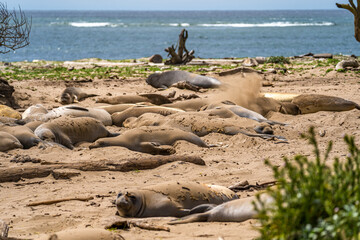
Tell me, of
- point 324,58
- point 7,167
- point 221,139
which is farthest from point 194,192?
point 324,58

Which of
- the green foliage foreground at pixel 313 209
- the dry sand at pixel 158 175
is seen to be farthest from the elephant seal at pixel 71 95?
the green foliage foreground at pixel 313 209

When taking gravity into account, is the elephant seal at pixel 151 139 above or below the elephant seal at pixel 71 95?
above

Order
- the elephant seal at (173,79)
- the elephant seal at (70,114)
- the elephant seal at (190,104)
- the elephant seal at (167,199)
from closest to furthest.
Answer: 1. the elephant seal at (167,199)
2. the elephant seal at (70,114)
3. the elephant seal at (190,104)
4. the elephant seal at (173,79)

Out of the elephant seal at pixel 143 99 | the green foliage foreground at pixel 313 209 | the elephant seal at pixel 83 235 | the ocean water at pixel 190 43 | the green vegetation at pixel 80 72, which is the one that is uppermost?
the green foliage foreground at pixel 313 209

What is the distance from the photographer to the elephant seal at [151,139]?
8219 mm

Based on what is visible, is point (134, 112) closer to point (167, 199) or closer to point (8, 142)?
point (8, 142)

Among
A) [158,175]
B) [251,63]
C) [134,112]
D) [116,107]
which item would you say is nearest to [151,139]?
[158,175]

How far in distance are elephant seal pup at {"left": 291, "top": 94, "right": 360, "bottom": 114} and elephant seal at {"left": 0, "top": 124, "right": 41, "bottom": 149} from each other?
20.2ft

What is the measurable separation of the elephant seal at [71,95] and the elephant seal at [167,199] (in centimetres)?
780

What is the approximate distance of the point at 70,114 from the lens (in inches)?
402

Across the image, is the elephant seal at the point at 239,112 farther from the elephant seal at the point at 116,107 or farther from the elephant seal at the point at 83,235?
the elephant seal at the point at 83,235

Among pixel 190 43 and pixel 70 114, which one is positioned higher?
pixel 70 114

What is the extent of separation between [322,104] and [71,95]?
6380 millimetres

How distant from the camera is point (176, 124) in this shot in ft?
31.5
